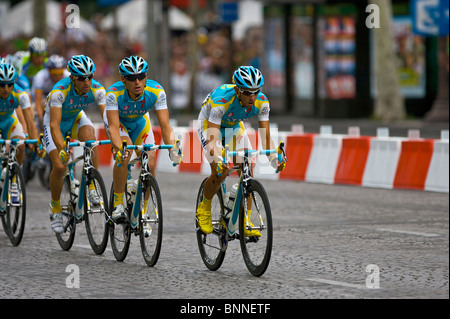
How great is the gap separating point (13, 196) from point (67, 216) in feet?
2.58

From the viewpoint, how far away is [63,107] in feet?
37.7

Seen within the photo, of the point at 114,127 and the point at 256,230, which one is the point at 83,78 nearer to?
the point at 114,127

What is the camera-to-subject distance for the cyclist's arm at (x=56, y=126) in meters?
10.9

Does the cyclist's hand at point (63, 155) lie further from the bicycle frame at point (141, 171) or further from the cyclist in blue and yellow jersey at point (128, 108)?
the bicycle frame at point (141, 171)

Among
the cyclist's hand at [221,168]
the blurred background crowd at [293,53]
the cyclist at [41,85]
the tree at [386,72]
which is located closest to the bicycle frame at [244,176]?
the cyclist's hand at [221,168]

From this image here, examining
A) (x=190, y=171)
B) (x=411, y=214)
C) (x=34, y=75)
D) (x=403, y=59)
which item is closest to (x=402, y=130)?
(x=403, y=59)

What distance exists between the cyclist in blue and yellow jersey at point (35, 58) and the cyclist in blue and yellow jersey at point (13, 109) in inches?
151

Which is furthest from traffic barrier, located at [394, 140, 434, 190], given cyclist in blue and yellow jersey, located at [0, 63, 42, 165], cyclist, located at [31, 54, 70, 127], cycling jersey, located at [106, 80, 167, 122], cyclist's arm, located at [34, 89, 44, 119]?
cycling jersey, located at [106, 80, 167, 122]

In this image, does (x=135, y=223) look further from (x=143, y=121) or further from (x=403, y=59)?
(x=403, y=59)

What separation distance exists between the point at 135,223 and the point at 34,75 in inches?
303

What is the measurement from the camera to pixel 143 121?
35.6 ft

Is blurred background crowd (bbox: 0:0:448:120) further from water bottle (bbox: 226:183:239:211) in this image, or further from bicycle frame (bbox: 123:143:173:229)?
water bottle (bbox: 226:183:239:211)

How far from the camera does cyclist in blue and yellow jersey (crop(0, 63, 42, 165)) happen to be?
1203cm
